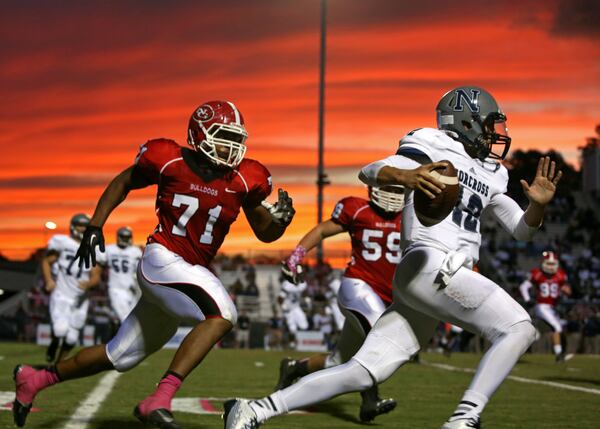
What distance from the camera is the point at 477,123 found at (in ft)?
16.4

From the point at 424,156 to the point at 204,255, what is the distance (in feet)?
4.33

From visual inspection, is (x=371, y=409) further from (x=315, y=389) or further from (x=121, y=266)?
(x=121, y=266)

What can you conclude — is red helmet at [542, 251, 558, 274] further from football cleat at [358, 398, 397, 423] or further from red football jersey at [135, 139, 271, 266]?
red football jersey at [135, 139, 271, 266]

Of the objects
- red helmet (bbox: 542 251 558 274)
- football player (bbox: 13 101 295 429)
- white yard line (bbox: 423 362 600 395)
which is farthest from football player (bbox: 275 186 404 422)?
red helmet (bbox: 542 251 558 274)

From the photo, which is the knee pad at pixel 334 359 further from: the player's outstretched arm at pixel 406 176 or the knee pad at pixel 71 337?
the knee pad at pixel 71 337

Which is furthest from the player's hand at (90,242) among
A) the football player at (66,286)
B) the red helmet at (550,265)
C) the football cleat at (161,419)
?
the red helmet at (550,265)

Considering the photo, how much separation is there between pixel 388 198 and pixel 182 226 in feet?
8.10

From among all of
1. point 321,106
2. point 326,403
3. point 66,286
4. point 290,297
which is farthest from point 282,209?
point 321,106

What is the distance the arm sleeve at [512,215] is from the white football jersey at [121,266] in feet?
40.2

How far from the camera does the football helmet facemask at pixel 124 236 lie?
16.7 meters

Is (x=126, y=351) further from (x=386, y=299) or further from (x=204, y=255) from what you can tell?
(x=386, y=299)

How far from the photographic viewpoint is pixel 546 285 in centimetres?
1702

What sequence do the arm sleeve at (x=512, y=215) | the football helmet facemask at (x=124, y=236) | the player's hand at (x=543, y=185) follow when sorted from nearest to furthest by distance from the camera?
the player's hand at (x=543, y=185)
the arm sleeve at (x=512, y=215)
the football helmet facemask at (x=124, y=236)

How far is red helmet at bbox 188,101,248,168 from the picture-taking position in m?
Answer: 5.35
